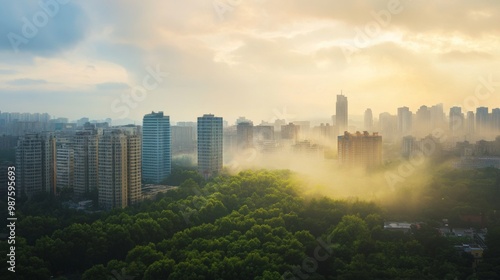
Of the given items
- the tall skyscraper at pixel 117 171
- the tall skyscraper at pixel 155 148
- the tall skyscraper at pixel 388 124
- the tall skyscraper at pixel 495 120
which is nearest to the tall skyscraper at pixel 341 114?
the tall skyscraper at pixel 388 124

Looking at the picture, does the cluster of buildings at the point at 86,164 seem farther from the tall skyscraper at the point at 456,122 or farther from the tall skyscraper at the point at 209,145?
the tall skyscraper at the point at 456,122

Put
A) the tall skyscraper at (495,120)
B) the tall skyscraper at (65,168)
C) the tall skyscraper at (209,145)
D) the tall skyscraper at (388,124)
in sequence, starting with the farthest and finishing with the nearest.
→ the tall skyscraper at (388,124) < the tall skyscraper at (495,120) < the tall skyscraper at (209,145) < the tall skyscraper at (65,168)

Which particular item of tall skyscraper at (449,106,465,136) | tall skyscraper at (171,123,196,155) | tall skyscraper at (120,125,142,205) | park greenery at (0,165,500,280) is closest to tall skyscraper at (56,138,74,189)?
park greenery at (0,165,500,280)

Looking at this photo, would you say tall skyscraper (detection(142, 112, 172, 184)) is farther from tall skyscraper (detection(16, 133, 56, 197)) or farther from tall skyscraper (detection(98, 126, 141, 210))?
tall skyscraper (detection(98, 126, 141, 210))

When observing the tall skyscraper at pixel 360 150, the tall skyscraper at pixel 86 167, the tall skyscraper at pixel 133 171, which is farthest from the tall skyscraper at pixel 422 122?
the tall skyscraper at pixel 86 167

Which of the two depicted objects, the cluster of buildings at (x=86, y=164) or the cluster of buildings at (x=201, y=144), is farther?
the cluster of buildings at (x=201, y=144)

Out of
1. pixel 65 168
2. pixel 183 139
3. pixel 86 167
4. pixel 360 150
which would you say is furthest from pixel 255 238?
pixel 183 139

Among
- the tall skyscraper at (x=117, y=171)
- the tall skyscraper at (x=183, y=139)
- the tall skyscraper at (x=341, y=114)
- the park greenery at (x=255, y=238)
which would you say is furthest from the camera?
the tall skyscraper at (x=183, y=139)

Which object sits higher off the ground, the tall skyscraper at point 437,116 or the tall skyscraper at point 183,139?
the tall skyscraper at point 437,116

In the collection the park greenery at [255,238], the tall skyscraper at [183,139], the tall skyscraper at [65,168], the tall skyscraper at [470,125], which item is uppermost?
the tall skyscraper at [470,125]
